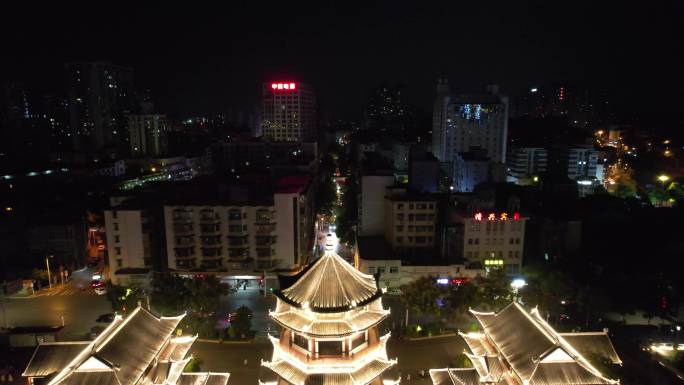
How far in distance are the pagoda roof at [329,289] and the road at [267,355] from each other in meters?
10.8

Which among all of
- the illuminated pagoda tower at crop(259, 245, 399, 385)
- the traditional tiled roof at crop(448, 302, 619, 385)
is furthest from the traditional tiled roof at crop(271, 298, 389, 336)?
the traditional tiled roof at crop(448, 302, 619, 385)

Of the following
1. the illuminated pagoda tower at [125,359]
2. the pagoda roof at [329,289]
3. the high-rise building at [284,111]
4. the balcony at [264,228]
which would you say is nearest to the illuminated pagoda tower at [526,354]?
the pagoda roof at [329,289]

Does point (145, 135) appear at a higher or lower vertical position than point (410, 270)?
higher

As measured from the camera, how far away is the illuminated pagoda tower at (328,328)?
1427cm

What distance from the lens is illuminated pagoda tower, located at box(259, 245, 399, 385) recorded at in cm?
1427

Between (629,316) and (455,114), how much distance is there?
1966 inches

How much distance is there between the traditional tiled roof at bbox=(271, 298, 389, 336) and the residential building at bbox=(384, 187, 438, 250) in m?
24.2

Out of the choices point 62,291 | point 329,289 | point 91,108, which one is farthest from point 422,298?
point 91,108

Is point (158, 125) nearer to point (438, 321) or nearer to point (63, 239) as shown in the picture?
point (63, 239)

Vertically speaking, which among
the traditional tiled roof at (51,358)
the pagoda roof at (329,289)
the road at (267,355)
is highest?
the pagoda roof at (329,289)

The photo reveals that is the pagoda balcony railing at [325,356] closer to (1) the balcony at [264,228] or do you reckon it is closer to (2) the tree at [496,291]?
(2) the tree at [496,291]

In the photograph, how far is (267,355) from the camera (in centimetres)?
2595

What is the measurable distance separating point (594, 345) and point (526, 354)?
5523mm

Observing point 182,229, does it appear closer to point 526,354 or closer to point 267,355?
point 267,355
